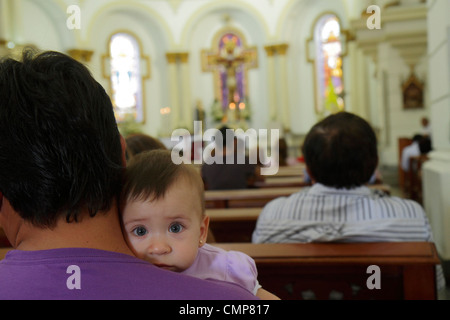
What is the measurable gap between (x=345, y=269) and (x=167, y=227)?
0.87 metres

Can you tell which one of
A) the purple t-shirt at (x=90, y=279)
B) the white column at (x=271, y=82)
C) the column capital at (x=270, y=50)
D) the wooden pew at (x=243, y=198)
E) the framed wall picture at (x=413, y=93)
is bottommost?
the wooden pew at (x=243, y=198)

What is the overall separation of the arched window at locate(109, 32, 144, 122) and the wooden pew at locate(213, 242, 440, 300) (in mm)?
13848

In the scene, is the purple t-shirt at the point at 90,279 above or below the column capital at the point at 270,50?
below

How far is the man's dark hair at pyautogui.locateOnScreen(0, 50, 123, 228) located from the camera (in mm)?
919

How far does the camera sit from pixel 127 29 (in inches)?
603

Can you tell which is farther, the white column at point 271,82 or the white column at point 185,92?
the white column at point 185,92

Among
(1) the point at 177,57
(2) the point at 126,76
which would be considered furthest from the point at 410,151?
(2) the point at 126,76

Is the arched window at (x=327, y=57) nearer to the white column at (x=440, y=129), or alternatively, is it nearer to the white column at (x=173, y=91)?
the white column at (x=173, y=91)

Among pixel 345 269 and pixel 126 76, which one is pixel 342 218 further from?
pixel 126 76

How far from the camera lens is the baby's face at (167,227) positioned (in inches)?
46.3

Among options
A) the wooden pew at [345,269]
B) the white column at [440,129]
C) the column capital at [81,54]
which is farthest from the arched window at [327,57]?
the wooden pew at [345,269]

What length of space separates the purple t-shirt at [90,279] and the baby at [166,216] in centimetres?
20

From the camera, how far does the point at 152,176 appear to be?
119cm
